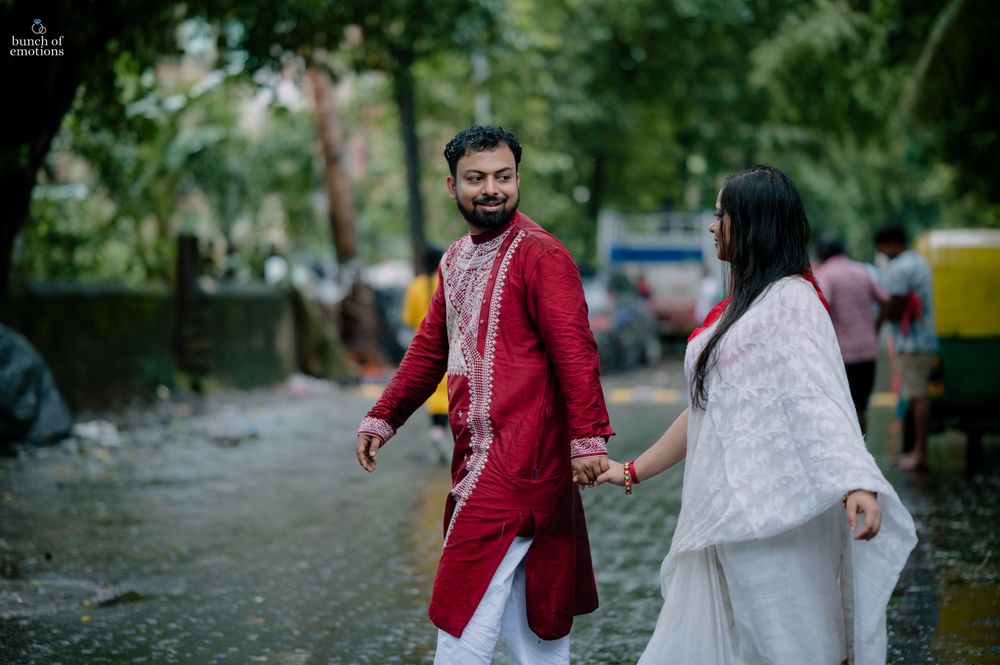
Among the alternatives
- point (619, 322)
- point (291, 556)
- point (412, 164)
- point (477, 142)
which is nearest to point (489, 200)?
point (477, 142)

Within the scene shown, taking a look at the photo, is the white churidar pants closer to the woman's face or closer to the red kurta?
the red kurta

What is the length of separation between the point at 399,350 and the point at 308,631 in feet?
55.8

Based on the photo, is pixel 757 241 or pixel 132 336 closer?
pixel 757 241

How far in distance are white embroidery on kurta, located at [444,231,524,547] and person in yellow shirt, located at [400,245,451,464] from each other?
6493 mm

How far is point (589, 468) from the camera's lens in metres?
3.76

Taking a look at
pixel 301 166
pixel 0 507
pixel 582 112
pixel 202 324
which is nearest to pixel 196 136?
pixel 202 324

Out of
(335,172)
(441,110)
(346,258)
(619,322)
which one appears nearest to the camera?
(335,172)

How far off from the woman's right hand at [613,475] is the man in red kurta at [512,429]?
0.05 metres

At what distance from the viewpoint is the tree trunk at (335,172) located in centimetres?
2211

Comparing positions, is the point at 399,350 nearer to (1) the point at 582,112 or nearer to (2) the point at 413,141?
(2) the point at 413,141

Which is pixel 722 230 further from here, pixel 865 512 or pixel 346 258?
pixel 346 258

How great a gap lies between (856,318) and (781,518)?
6.85 m

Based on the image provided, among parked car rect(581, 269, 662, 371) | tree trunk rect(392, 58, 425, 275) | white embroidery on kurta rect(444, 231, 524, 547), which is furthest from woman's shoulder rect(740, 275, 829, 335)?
parked car rect(581, 269, 662, 371)

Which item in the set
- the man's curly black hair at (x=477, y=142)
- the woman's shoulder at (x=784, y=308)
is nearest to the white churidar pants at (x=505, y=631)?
the woman's shoulder at (x=784, y=308)
